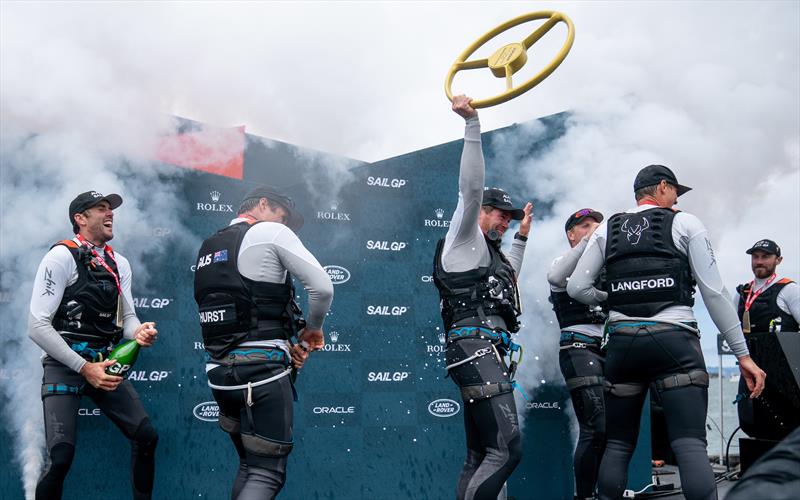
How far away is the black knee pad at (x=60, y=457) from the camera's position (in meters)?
3.76

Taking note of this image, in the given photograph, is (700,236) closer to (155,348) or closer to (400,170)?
(400,170)

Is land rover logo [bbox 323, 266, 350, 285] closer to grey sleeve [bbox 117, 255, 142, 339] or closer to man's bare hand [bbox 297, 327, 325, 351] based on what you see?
grey sleeve [bbox 117, 255, 142, 339]

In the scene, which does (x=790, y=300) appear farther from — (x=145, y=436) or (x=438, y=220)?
(x=145, y=436)

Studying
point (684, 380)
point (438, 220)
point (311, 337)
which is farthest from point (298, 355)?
point (438, 220)

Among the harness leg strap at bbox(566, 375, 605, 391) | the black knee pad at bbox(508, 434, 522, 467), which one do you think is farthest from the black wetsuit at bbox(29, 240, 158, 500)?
the harness leg strap at bbox(566, 375, 605, 391)

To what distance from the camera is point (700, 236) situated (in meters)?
3.27

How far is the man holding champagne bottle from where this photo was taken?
3822 mm

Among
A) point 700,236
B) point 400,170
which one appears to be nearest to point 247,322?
point 700,236

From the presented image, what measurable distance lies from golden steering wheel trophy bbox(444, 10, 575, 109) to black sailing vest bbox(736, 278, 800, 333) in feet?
13.5

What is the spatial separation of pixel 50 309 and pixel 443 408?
2.99 meters

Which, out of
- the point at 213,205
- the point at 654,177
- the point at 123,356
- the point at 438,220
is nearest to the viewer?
the point at 654,177

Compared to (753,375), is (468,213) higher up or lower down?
higher up

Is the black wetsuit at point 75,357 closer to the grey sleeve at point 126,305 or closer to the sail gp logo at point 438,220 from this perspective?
the grey sleeve at point 126,305

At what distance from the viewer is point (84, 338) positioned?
403 cm
